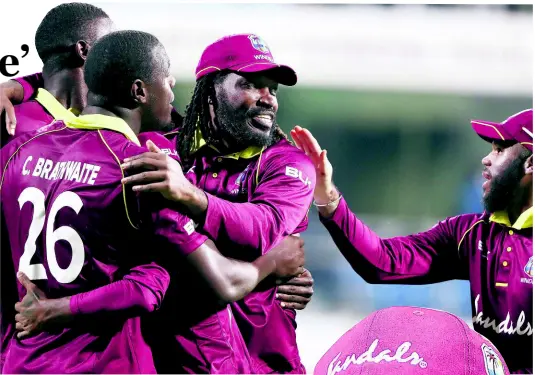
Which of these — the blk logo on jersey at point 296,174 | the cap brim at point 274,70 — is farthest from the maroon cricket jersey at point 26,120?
the blk logo on jersey at point 296,174

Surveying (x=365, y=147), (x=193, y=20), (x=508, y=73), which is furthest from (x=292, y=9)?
(x=508, y=73)

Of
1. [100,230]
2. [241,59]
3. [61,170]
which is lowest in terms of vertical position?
[100,230]

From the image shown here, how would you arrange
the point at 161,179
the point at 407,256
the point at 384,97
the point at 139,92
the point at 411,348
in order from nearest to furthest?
the point at 411,348
the point at 161,179
the point at 139,92
the point at 407,256
the point at 384,97

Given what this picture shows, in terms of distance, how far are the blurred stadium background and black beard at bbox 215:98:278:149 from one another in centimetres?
48

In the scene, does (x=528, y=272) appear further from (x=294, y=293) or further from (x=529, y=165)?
(x=294, y=293)

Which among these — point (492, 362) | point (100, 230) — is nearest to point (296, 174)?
point (100, 230)

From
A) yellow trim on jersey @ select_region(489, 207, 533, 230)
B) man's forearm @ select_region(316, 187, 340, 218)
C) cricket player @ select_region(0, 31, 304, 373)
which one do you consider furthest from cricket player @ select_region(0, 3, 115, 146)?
yellow trim on jersey @ select_region(489, 207, 533, 230)

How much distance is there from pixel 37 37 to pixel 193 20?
73cm

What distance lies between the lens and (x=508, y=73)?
5746mm

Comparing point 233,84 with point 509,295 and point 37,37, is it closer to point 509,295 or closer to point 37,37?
point 37,37

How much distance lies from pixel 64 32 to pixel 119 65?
0.40 metres

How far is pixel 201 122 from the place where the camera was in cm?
248

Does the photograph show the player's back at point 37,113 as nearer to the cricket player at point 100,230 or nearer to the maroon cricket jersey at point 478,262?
the cricket player at point 100,230

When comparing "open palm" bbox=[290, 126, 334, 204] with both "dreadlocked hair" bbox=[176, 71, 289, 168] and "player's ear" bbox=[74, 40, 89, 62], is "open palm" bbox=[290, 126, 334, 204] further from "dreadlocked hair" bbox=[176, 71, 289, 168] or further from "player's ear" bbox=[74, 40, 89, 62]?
"player's ear" bbox=[74, 40, 89, 62]
